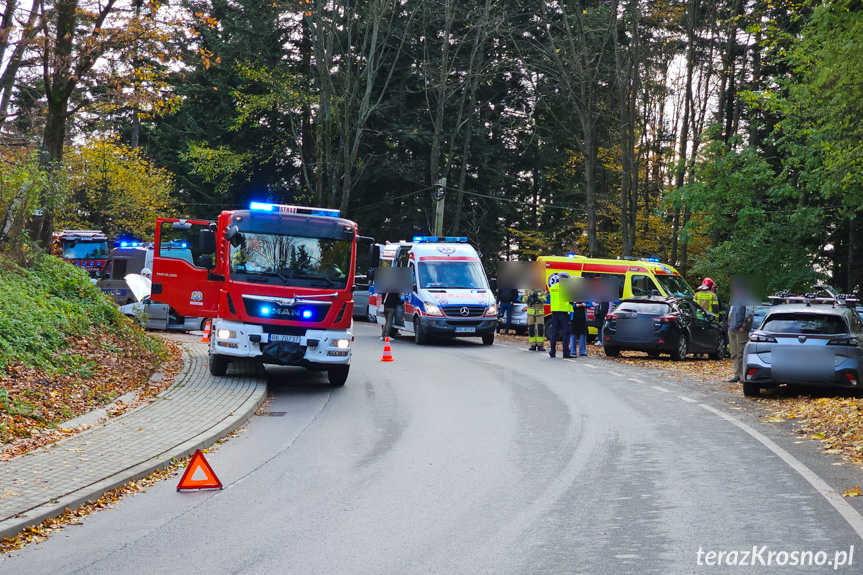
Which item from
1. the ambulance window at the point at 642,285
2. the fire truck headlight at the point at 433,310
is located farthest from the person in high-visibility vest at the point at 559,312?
the ambulance window at the point at 642,285

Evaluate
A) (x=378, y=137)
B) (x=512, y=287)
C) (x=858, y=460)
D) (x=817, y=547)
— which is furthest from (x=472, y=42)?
(x=817, y=547)

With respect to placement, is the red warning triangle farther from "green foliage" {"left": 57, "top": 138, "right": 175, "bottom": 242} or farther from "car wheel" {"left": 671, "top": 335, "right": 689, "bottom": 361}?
"green foliage" {"left": 57, "top": 138, "right": 175, "bottom": 242}

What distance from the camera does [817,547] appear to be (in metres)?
6.07

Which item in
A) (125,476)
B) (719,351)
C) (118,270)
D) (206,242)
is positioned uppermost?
(206,242)

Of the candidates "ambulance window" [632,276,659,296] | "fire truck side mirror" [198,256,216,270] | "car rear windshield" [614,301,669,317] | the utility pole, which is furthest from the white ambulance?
the utility pole

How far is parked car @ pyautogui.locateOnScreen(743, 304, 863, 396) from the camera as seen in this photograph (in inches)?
524

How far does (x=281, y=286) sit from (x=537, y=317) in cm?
1116

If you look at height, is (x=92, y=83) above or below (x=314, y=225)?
above

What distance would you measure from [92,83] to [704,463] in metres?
15.9

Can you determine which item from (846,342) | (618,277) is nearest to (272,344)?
(846,342)

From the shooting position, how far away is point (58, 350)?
43.4 ft

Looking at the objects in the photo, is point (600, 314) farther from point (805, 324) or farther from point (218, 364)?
point (218, 364)

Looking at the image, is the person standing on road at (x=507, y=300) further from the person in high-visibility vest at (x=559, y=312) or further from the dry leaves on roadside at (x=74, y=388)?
the dry leaves on roadside at (x=74, y=388)

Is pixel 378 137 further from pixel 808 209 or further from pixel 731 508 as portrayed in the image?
pixel 731 508
